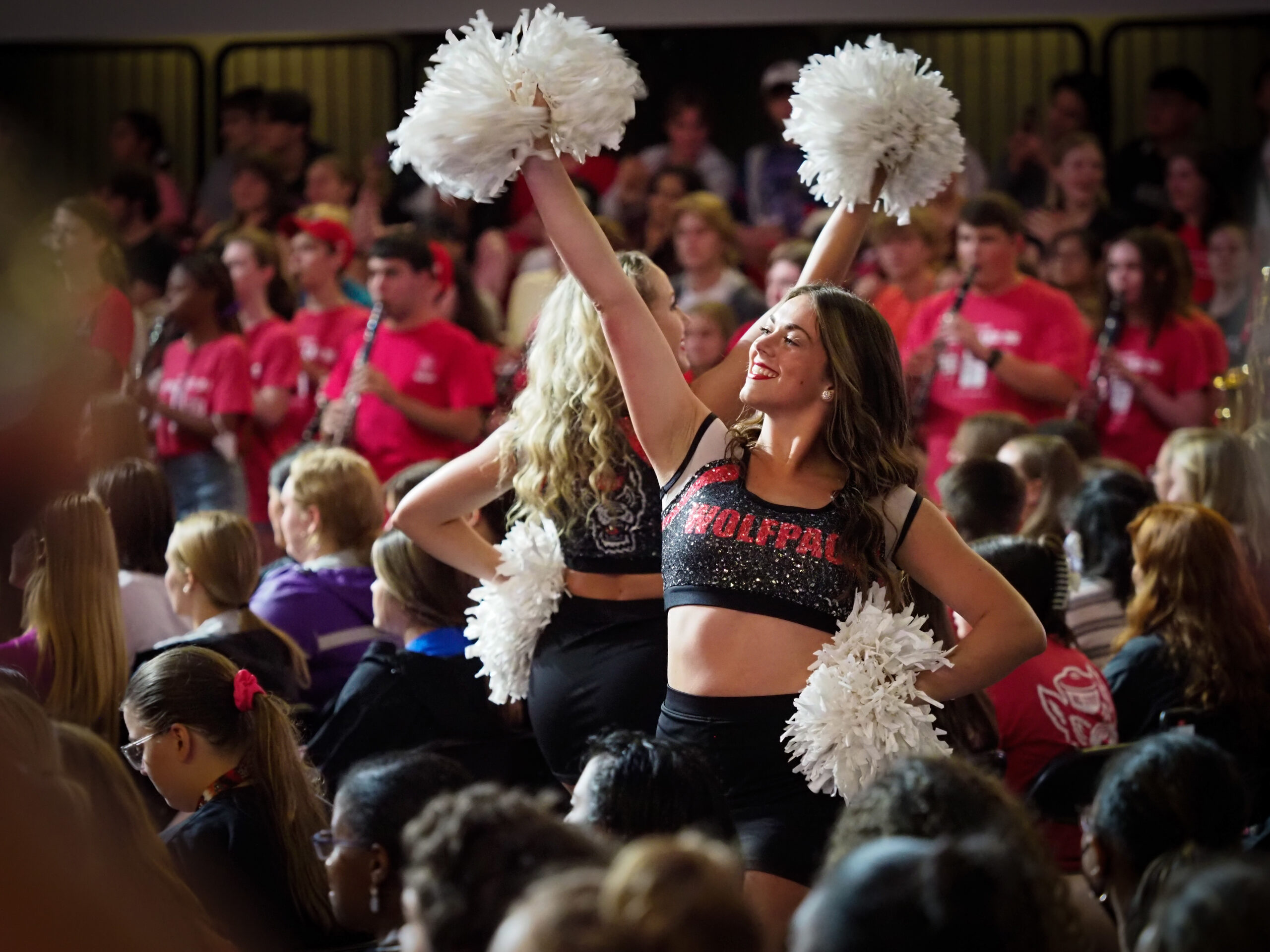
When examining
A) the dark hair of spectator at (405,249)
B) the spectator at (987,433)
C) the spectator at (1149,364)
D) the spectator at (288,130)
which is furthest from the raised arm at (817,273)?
the spectator at (288,130)

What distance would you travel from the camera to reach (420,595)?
348 cm

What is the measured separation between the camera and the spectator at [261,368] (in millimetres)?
6047

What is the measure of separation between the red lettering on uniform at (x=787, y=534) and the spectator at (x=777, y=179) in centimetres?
528

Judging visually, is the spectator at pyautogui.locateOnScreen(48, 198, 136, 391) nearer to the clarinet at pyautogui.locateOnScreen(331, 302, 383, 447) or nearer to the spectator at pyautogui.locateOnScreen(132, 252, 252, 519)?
the spectator at pyautogui.locateOnScreen(132, 252, 252, 519)

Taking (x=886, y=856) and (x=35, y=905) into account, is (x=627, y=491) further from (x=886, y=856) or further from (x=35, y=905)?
(x=35, y=905)

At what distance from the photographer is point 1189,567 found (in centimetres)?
337

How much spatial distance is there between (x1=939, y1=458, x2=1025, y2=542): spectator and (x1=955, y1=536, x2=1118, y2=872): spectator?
62 centimetres

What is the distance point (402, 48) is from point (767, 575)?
22.7 feet

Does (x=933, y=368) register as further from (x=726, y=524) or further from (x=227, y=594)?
(x=726, y=524)

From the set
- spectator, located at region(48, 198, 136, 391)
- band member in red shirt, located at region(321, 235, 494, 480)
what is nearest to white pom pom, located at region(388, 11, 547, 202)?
spectator, located at region(48, 198, 136, 391)

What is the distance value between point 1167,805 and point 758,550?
683 millimetres

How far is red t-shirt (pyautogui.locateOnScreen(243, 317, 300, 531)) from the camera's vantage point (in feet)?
20.0

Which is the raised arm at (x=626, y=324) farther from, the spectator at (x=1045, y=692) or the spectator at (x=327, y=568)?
the spectator at (x=327, y=568)

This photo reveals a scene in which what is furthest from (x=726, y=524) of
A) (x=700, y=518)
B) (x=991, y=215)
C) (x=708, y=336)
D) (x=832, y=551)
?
(x=991, y=215)
